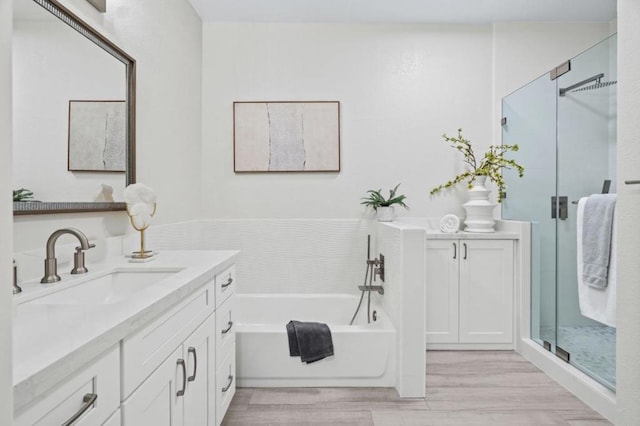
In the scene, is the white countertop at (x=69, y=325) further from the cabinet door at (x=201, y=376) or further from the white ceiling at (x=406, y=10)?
the white ceiling at (x=406, y=10)

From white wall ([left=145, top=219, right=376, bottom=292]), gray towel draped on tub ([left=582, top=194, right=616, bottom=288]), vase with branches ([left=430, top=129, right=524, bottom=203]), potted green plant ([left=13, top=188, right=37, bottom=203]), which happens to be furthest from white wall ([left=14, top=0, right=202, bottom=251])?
gray towel draped on tub ([left=582, top=194, right=616, bottom=288])

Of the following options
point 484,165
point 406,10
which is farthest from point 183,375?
point 406,10

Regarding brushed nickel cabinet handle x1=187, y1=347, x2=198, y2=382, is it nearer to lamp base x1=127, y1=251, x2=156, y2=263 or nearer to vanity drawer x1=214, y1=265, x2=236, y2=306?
vanity drawer x1=214, y1=265, x2=236, y2=306

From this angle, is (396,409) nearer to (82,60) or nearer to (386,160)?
(386,160)

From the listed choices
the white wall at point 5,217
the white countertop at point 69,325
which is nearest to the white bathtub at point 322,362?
the white countertop at point 69,325

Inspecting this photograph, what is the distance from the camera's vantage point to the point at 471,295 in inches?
120

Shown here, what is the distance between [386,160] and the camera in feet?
11.3

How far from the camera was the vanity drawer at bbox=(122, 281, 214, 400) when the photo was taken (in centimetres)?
96

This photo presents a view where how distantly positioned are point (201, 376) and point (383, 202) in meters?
2.10

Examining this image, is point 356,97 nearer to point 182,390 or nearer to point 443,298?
point 443,298

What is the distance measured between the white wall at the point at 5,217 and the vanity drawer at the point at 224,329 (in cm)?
131

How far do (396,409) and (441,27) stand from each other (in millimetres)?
3066

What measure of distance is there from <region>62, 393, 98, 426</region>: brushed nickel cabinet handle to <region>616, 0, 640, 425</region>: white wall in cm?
202

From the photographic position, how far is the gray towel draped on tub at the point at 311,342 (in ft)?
7.82
